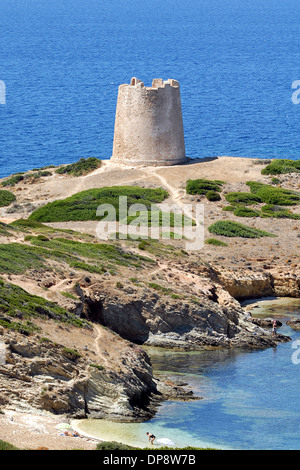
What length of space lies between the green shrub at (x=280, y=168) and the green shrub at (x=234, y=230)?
34.2 ft

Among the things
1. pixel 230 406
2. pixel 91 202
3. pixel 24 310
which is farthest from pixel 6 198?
pixel 230 406

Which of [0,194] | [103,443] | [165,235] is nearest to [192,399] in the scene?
[103,443]

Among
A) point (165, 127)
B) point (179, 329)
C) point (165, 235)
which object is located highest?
point (165, 127)

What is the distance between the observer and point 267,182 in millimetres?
65375

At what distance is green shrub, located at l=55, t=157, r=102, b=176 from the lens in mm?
67875

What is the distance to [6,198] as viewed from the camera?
6325 centimetres

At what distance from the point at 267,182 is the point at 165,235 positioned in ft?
44.2

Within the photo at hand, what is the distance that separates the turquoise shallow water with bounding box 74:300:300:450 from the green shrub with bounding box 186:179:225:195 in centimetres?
1929

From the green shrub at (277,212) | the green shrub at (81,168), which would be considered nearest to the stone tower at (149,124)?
the green shrub at (81,168)

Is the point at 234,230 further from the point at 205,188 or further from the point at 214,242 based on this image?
the point at 205,188

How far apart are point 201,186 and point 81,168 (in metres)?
9.85

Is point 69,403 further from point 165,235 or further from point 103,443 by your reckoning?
point 165,235

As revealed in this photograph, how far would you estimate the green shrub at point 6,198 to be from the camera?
6230cm

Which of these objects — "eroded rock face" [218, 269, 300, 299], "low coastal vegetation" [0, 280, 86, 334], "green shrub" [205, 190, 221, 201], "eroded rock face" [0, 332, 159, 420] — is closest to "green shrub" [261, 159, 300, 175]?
"green shrub" [205, 190, 221, 201]
